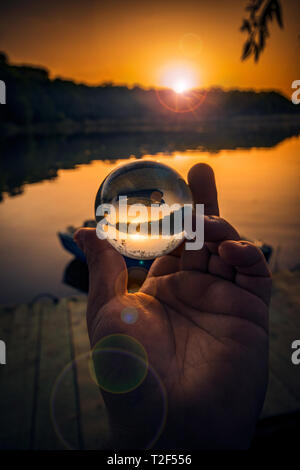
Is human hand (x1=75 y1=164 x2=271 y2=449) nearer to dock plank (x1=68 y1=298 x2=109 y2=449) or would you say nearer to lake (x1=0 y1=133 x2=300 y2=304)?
lake (x1=0 y1=133 x2=300 y2=304)

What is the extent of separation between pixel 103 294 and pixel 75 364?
3771mm

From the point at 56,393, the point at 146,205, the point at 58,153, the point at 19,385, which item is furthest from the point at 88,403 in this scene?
the point at 58,153

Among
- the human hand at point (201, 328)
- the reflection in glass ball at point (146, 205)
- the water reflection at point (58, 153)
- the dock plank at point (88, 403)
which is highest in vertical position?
the water reflection at point (58, 153)

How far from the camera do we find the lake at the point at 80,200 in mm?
13062

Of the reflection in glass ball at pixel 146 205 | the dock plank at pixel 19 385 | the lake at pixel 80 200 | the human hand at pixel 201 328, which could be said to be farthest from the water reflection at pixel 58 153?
the reflection in glass ball at pixel 146 205

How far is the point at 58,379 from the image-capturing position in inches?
185

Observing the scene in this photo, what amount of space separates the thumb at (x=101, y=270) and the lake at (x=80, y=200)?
697 mm

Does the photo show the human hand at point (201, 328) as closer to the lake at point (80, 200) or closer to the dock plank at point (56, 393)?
the lake at point (80, 200)

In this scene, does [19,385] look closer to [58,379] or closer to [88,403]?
[58,379]

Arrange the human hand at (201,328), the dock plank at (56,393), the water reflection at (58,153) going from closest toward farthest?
1. the human hand at (201,328)
2. the dock plank at (56,393)
3. the water reflection at (58,153)

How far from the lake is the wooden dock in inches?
144

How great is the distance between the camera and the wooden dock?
3.85 m

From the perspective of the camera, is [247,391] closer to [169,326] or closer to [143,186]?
[169,326]

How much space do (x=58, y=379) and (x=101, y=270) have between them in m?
3.69
